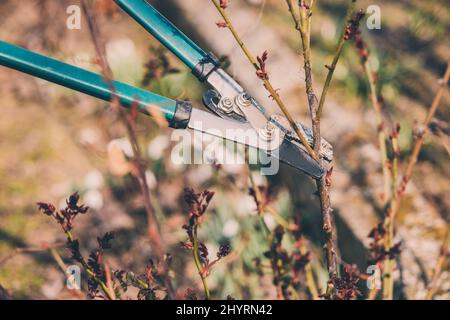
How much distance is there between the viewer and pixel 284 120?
5.42 ft

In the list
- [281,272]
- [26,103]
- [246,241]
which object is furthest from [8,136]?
[281,272]

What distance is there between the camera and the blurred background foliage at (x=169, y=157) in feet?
7.39

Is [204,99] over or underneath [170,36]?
underneath

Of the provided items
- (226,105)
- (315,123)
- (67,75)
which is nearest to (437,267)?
(315,123)

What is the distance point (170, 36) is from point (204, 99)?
27 cm

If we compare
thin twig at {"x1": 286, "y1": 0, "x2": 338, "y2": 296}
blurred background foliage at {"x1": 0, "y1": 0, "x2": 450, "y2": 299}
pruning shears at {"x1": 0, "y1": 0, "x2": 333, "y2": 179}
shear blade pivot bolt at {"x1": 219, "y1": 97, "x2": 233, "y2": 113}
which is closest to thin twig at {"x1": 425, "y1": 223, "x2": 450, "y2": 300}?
blurred background foliage at {"x1": 0, "y1": 0, "x2": 450, "y2": 299}

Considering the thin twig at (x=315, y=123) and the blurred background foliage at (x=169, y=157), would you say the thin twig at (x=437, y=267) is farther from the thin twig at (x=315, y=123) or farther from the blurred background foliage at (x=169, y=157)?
the thin twig at (x=315, y=123)

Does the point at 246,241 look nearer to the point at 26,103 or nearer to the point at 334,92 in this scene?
the point at 334,92

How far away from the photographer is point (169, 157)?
285 cm

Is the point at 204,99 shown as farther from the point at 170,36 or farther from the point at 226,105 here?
the point at 170,36

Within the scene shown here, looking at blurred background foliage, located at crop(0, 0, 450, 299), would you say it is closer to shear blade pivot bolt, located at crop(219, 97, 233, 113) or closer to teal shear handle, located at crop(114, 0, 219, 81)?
teal shear handle, located at crop(114, 0, 219, 81)

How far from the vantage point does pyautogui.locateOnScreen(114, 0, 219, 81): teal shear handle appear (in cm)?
166

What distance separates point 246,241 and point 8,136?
73.6 inches
